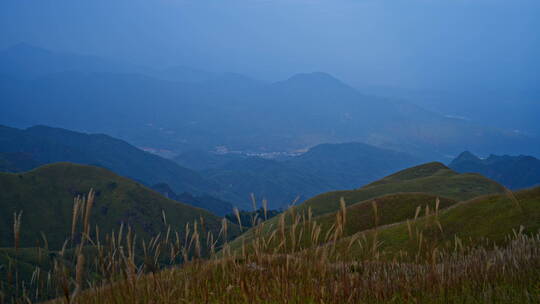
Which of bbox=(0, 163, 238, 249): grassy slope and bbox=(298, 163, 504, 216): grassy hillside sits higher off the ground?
bbox=(298, 163, 504, 216): grassy hillside

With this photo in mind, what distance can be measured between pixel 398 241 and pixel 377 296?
1266 inches

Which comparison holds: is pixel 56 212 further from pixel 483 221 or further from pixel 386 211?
pixel 483 221

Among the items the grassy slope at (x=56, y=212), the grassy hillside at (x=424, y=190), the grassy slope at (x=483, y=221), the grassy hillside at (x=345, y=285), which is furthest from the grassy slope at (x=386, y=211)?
the grassy slope at (x=56, y=212)

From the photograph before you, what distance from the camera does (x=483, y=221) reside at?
34.1 meters

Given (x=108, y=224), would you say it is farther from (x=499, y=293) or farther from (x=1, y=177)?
(x=499, y=293)

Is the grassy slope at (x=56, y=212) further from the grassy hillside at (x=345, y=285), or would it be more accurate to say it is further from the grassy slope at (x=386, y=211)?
the grassy hillside at (x=345, y=285)

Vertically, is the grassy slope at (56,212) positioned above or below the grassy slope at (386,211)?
below

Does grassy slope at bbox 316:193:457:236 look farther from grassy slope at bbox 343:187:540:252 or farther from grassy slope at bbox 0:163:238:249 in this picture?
grassy slope at bbox 0:163:238:249

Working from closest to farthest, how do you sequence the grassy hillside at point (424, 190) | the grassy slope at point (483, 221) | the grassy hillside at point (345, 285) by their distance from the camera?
the grassy hillside at point (345, 285)
the grassy slope at point (483, 221)
the grassy hillside at point (424, 190)

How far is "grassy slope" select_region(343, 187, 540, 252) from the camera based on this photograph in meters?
30.9

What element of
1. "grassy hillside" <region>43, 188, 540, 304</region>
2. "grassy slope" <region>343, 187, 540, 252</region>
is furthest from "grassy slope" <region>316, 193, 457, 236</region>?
"grassy hillside" <region>43, 188, 540, 304</region>

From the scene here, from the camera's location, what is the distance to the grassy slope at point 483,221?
101 feet

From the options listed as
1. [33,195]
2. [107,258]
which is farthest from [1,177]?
[107,258]

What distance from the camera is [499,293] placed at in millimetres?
5863
